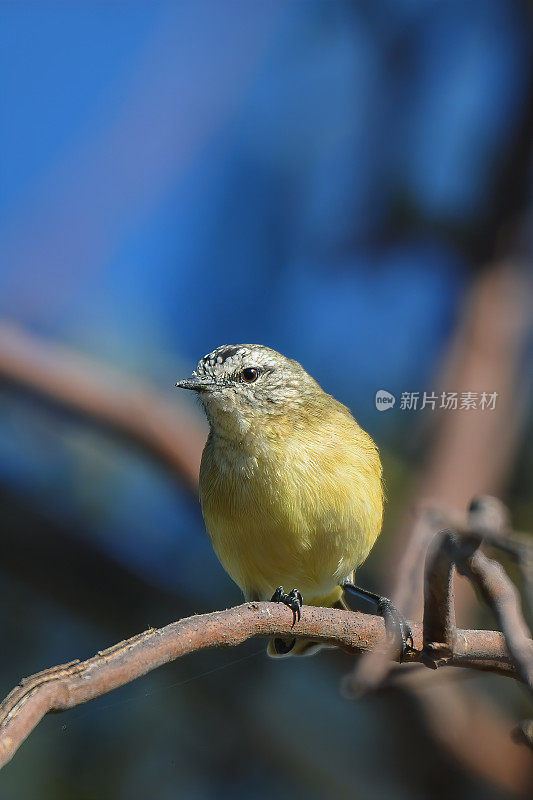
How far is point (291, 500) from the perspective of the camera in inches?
60.6

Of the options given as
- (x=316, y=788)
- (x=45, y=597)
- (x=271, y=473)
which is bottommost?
(x=316, y=788)

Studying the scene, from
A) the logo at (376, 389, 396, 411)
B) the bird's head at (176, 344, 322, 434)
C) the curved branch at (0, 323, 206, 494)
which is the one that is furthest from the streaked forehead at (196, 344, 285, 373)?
the logo at (376, 389, 396, 411)

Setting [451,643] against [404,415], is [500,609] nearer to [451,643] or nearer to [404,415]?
[451,643]

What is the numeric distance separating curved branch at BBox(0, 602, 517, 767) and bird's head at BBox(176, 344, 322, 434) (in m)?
0.61

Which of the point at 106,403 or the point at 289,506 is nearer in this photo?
the point at 289,506

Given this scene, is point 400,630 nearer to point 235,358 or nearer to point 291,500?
point 291,500

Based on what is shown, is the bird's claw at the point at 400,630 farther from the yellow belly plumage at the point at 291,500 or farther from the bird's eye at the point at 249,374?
the bird's eye at the point at 249,374

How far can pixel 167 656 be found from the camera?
0.81 metres

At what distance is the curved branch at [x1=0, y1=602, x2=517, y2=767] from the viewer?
69 centimetres

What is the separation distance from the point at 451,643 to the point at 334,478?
0.66m

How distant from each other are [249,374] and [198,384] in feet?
0.45

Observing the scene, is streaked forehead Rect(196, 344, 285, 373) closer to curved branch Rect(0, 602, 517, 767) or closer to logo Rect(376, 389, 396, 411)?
curved branch Rect(0, 602, 517, 767)

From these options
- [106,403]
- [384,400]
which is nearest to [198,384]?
[106,403]

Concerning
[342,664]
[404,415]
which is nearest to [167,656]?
[342,664]
